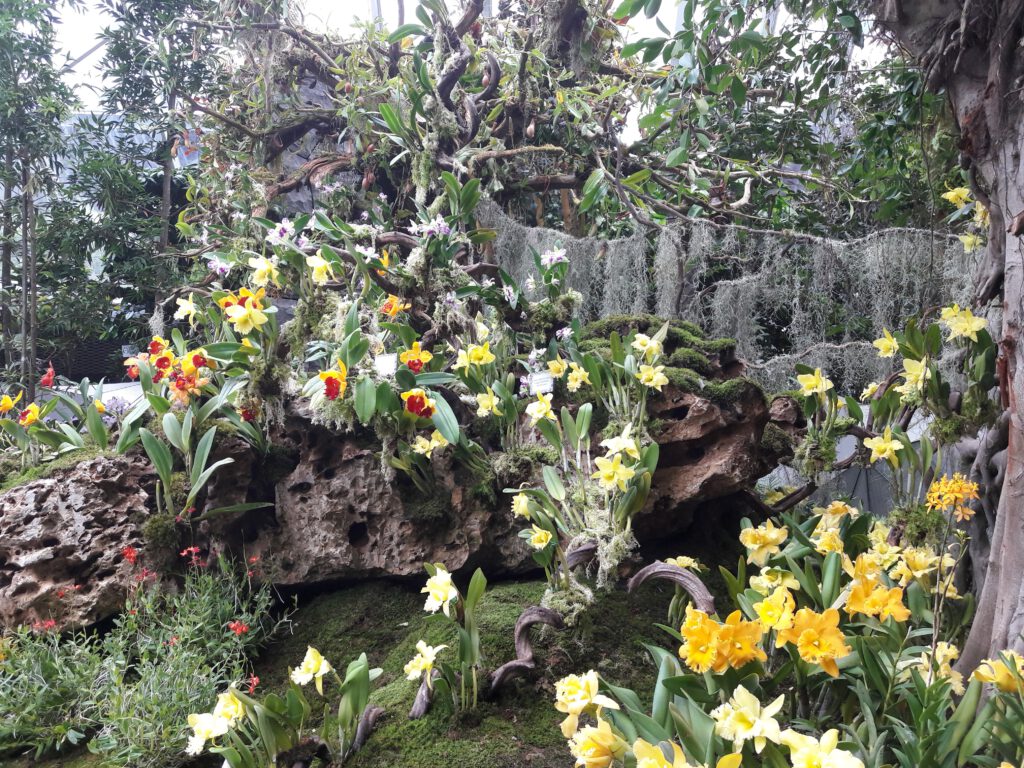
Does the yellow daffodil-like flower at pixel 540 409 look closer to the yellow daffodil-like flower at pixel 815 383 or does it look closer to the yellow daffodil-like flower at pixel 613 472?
the yellow daffodil-like flower at pixel 613 472

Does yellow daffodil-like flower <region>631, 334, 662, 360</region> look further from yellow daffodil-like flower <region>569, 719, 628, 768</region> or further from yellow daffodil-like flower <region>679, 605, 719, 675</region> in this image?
yellow daffodil-like flower <region>569, 719, 628, 768</region>

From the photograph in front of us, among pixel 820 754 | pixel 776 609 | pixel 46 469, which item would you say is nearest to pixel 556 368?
pixel 776 609

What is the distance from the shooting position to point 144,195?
4.00m

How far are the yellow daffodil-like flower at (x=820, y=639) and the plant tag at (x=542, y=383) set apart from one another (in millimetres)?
1262

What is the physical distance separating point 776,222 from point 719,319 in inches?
41.5

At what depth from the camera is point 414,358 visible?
6.80ft

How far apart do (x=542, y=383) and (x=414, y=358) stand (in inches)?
17.3

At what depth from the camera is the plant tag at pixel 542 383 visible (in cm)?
224

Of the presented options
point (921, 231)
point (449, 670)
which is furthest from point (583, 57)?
point (449, 670)

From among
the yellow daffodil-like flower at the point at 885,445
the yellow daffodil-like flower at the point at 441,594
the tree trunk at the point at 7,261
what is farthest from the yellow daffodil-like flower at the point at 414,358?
the tree trunk at the point at 7,261

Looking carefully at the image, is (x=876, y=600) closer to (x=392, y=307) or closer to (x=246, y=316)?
(x=392, y=307)

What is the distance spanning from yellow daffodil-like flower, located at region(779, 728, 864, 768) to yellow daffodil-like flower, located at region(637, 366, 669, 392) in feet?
3.61

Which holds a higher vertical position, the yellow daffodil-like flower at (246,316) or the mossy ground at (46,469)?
the yellow daffodil-like flower at (246,316)

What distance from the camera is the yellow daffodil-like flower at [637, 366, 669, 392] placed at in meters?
1.90
